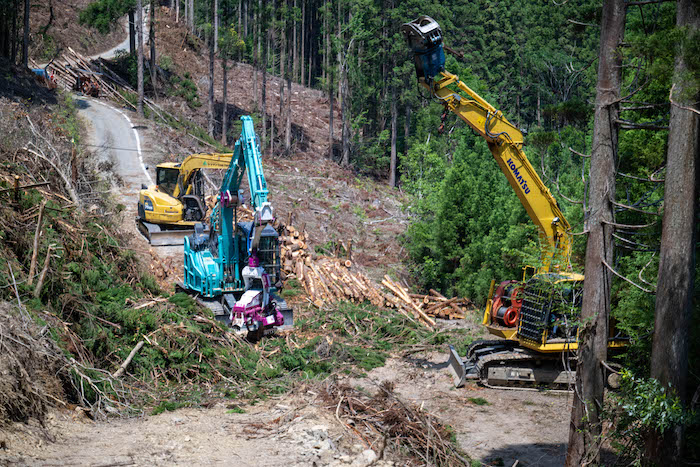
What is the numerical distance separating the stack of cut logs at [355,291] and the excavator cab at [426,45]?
277 inches

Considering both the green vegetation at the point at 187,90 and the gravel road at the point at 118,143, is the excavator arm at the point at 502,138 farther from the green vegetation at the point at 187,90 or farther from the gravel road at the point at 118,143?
the green vegetation at the point at 187,90

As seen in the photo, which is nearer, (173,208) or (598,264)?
(598,264)

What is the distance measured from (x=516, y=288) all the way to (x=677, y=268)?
6.08 m

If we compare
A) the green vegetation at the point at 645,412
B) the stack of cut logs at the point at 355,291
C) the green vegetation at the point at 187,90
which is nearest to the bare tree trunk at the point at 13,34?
the green vegetation at the point at 187,90

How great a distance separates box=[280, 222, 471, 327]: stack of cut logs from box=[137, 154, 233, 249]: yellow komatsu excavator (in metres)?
3.39

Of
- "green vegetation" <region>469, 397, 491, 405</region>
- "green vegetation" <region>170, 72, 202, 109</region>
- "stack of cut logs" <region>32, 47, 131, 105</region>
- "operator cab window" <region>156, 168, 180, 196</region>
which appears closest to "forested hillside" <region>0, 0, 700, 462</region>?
"green vegetation" <region>170, 72, 202, 109</region>

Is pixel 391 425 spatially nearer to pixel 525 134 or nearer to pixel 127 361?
pixel 127 361

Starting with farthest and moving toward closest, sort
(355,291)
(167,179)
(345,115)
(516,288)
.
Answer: (345,115), (167,179), (355,291), (516,288)

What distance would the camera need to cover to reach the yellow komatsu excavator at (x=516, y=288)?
13.5 meters

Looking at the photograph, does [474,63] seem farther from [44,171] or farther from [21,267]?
[21,267]

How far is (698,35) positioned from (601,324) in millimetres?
3935

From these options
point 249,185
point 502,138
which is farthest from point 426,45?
point 249,185

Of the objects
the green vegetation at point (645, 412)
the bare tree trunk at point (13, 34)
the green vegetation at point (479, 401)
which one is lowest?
the green vegetation at point (479, 401)

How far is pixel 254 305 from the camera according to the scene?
15398 millimetres
